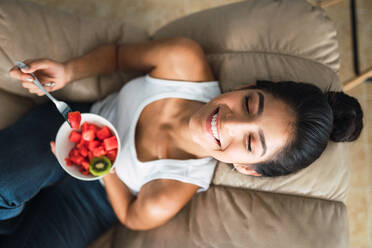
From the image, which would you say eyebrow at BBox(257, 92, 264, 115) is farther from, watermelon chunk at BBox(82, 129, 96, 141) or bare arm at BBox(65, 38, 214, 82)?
watermelon chunk at BBox(82, 129, 96, 141)

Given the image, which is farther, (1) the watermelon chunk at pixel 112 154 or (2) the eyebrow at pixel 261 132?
(1) the watermelon chunk at pixel 112 154

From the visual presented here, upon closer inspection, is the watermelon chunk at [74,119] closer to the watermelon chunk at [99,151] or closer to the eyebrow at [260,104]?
the watermelon chunk at [99,151]

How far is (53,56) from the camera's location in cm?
115

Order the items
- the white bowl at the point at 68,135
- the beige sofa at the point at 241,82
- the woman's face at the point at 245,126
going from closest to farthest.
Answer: the woman's face at the point at 245,126
the white bowl at the point at 68,135
the beige sofa at the point at 241,82

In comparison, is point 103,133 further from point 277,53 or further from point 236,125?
point 277,53

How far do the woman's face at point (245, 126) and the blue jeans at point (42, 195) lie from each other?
0.66m

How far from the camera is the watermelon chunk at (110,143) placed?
0.96 m

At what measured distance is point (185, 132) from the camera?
44.1 inches

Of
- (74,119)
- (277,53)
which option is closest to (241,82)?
(277,53)

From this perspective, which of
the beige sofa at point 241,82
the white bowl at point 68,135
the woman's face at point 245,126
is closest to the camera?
the woman's face at point 245,126

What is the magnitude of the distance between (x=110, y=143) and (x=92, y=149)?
7 cm

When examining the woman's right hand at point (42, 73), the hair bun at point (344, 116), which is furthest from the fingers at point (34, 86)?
the hair bun at point (344, 116)

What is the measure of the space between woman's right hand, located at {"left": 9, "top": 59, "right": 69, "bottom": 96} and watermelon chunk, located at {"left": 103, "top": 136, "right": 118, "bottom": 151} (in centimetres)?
32

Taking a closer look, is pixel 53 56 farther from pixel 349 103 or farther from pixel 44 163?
pixel 349 103
